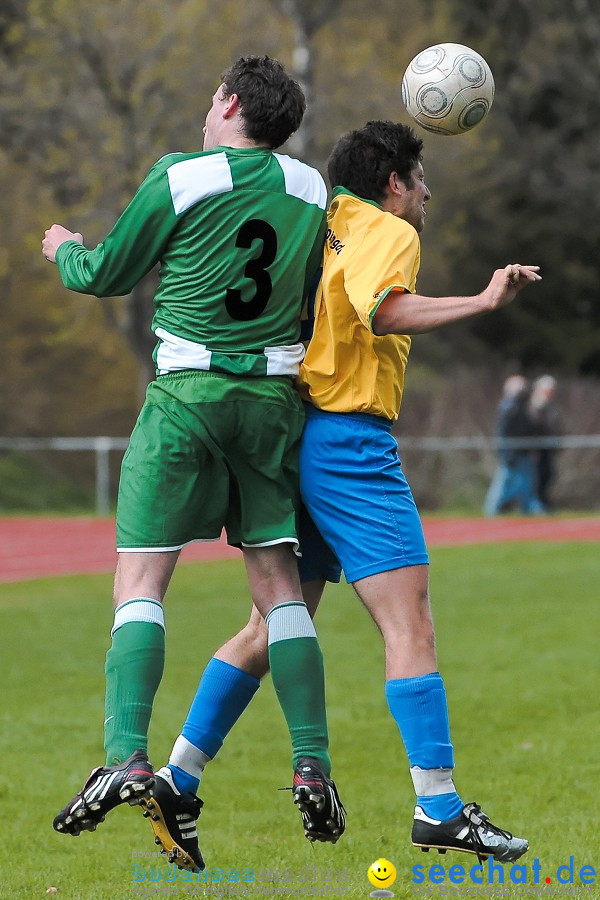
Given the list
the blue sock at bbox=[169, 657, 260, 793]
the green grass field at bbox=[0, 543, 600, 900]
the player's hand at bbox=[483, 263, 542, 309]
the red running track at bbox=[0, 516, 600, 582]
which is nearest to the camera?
the player's hand at bbox=[483, 263, 542, 309]

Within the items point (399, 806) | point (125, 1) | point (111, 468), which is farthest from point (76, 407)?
point (399, 806)

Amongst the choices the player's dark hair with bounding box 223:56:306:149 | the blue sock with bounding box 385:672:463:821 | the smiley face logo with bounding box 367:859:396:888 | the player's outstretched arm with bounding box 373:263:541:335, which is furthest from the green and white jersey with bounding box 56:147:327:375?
the smiley face logo with bounding box 367:859:396:888

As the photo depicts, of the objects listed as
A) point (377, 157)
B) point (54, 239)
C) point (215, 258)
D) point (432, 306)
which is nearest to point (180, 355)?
point (215, 258)

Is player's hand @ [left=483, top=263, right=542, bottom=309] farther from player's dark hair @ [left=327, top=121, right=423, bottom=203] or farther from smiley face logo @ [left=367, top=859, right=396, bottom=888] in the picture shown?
smiley face logo @ [left=367, top=859, right=396, bottom=888]

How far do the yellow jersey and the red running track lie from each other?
443 inches

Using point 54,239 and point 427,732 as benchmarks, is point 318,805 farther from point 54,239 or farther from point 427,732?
point 54,239

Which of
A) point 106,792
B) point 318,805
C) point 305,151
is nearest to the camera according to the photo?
point 106,792

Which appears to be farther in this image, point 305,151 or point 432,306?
point 305,151

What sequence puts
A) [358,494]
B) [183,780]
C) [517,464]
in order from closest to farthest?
[358,494] → [183,780] → [517,464]

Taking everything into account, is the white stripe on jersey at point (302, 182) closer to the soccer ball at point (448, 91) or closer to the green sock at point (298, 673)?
the soccer ball at point (448, 91)

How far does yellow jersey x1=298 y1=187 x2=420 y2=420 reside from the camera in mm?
4598

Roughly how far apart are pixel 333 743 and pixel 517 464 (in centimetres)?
1504

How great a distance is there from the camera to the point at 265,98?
15.3ft

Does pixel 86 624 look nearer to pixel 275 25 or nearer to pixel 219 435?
pixel 219 435
